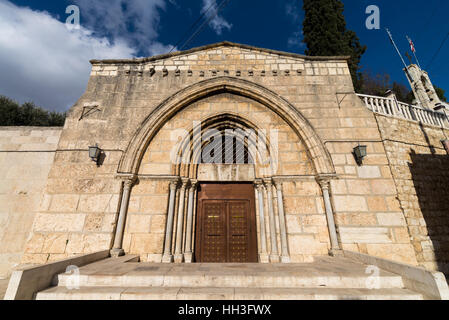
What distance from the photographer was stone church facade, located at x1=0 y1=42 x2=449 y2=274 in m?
4.52

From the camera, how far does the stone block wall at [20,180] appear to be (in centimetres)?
461

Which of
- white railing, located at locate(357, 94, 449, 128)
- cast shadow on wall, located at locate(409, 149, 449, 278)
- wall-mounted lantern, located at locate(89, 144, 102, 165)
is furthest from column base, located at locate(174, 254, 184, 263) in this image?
white railing, located at locate(357, 94, 449, 128)

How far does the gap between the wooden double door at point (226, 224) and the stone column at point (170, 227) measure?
769mm

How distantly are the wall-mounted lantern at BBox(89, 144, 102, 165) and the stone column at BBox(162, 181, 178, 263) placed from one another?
1975 mm

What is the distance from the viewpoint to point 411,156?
5504mm

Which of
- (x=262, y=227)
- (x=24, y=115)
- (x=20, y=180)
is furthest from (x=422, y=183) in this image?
(x=24, y=115)

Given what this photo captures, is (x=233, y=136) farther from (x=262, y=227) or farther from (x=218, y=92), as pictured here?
(x=262, y=227)

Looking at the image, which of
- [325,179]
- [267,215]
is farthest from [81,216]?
[325,179]

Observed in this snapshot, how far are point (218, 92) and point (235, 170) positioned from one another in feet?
8.19

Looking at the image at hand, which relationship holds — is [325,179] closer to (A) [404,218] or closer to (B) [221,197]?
(A) [404,218]

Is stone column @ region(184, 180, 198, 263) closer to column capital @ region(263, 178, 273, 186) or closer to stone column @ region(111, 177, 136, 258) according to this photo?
stone column @ region(111, 177, 136, 258)

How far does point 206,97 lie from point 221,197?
310 cm

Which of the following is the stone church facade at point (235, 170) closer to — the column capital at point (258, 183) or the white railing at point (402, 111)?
the column capital at point (258, 183)

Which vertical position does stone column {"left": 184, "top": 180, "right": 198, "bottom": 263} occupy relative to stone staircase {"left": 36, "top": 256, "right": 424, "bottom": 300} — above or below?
above
